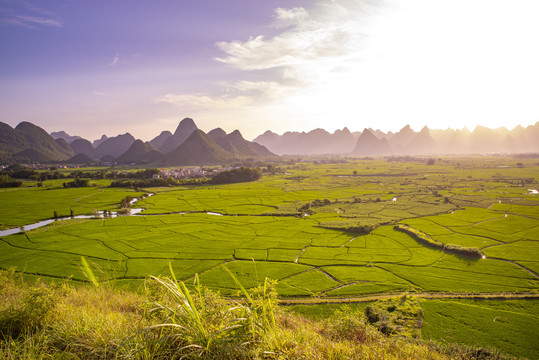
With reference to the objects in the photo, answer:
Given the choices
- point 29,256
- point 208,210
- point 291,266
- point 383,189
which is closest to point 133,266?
point 29,256

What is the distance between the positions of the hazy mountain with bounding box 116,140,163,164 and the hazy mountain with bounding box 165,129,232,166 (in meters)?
13.9

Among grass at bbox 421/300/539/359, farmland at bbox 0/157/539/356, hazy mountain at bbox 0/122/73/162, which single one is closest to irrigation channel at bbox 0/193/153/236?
farmland at bbox 0/157/539/356

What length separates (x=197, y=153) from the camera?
175 metres

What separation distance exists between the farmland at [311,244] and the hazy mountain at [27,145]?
5114 inches

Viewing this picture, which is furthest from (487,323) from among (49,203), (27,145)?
(27,145)

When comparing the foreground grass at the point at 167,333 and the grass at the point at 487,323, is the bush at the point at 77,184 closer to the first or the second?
the foreground grass at the point at 167,333

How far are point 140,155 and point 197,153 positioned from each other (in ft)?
144

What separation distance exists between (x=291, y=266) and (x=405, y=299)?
9.59m

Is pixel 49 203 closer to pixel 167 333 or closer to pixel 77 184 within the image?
pixel 77 184

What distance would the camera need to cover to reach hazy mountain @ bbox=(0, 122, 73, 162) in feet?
481

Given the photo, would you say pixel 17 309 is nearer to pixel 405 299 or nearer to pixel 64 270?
pixel 405 299

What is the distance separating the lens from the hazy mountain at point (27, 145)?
481 feet

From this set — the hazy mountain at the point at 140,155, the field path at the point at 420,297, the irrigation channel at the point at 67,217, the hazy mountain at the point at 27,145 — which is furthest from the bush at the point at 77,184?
the hazy mountain at the point at 27,145

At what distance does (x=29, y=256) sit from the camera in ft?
82.7
